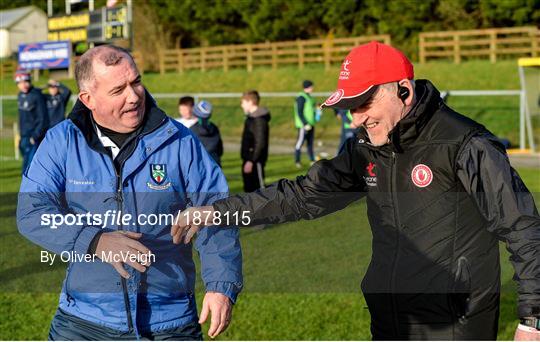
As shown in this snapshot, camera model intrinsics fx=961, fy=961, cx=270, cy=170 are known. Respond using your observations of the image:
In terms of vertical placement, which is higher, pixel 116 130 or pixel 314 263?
pixel 116 130

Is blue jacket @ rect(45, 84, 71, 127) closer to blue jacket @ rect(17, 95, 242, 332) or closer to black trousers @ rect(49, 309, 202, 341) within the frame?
black trousers @ rect(49, 309, 202, 341)

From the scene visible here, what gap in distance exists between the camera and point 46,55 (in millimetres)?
37125

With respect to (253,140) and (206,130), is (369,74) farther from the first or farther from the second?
(253,140)

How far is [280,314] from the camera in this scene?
807 cm

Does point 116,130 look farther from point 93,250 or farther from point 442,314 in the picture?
point 442,314

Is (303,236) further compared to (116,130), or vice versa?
(303,236)

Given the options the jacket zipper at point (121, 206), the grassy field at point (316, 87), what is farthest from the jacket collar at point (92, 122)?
the grassy field at point (316, 87)

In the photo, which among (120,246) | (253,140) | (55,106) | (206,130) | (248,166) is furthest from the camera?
(55,106)

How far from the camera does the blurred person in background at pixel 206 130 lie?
40.5 ft

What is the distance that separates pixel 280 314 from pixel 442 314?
170 inches

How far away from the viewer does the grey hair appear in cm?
382

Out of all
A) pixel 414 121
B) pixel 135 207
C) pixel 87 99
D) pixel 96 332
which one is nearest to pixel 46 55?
pixel 87 99

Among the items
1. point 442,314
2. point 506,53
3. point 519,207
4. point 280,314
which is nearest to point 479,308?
point 442,314

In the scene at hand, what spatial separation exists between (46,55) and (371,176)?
34738 millimetres
